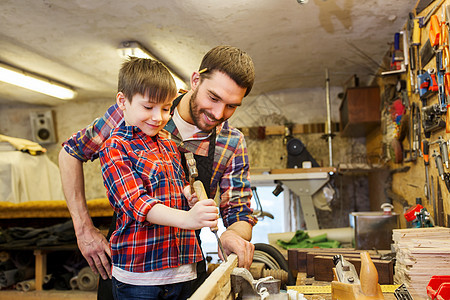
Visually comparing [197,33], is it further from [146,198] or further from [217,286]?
[217,286]

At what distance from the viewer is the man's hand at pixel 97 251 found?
1.44 metres

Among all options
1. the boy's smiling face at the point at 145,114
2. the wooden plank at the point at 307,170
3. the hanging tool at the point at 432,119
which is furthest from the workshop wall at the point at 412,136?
the boy's smiling face at the point at 145,114

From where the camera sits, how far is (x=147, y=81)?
1276 millimetres

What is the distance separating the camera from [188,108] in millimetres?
1625

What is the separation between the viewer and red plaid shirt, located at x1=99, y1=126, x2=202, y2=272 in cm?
116

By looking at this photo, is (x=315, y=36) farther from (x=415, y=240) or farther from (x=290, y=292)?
(x=290, y=292)

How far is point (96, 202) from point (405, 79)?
9.96ft

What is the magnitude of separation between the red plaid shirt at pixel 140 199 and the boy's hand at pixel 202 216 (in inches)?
5.6

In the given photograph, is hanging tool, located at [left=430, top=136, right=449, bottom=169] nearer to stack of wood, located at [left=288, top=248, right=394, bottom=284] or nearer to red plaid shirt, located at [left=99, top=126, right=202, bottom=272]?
stack of wood, located at [left=288, top=248, right=394, bottom=284]

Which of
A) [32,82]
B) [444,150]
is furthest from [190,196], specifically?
[32,82]

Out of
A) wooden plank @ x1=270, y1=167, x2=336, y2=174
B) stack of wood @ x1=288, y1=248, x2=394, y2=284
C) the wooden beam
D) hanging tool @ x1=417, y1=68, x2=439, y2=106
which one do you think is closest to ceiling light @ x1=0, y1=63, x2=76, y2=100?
the wooden beam

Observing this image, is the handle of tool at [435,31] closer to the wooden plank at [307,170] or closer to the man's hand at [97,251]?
the wooden plank at [307,170]

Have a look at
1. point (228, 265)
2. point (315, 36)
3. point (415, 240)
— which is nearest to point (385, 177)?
point (315, 36)

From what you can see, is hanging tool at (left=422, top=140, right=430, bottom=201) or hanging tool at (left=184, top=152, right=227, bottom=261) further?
hanging tool at (left=422, top=140, right=430, bottom=201)
